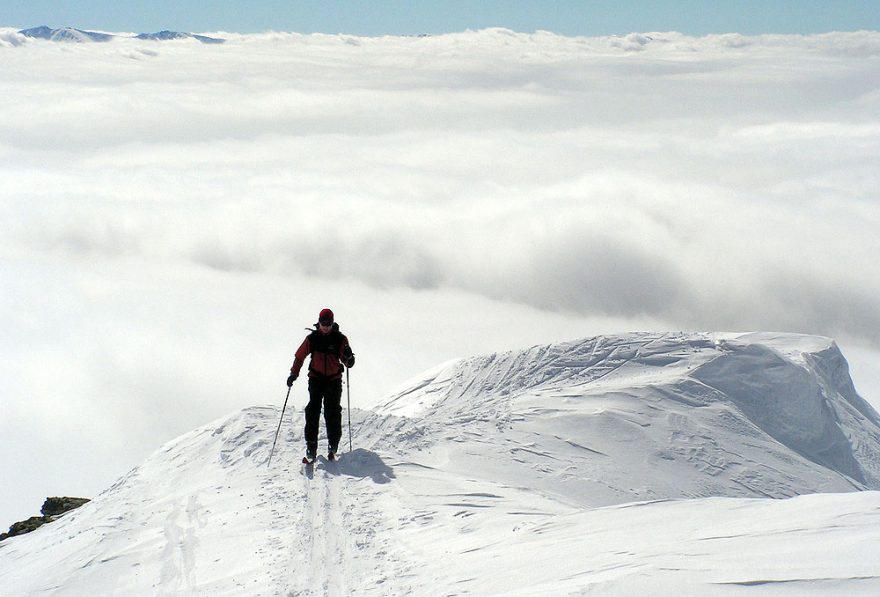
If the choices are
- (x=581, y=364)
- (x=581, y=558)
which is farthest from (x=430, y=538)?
(x=581, y=364)

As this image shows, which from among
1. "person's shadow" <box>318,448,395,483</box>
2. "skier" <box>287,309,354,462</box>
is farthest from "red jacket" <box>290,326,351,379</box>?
"person's shadow" <box>318,448,395,483</box>

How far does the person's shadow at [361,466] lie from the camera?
1205 centimetres

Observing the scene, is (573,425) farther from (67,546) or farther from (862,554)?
(862,554)

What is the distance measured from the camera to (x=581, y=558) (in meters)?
7.77

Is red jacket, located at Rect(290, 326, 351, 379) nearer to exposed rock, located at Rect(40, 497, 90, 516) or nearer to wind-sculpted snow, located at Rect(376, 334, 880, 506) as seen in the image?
wind-sculpted snow, located at Rect(376, 334, 880, 506)

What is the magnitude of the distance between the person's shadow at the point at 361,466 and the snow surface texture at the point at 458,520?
4 centimetres

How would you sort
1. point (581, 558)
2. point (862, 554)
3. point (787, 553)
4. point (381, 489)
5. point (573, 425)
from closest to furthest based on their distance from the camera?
point (862, 554) → point (787, 553) → point (581, 558) → point (381, 489) → point (573, 425)

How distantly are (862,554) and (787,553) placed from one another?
0.61 m

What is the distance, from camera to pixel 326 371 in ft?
42.1

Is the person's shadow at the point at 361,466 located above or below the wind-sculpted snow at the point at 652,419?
above

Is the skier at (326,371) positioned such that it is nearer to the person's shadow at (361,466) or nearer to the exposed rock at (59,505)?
the person's shadow at (361,466)

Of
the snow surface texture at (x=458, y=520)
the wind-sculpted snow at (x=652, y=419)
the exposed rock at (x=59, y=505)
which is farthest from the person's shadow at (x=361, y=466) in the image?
the exposed rock at (x=59, y=505)

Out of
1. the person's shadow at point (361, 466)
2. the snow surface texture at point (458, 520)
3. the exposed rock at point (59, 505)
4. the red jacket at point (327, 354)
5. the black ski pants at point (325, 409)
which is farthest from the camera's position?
the exposed rock at point (59, 505)

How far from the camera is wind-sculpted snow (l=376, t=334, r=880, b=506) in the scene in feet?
59.5
